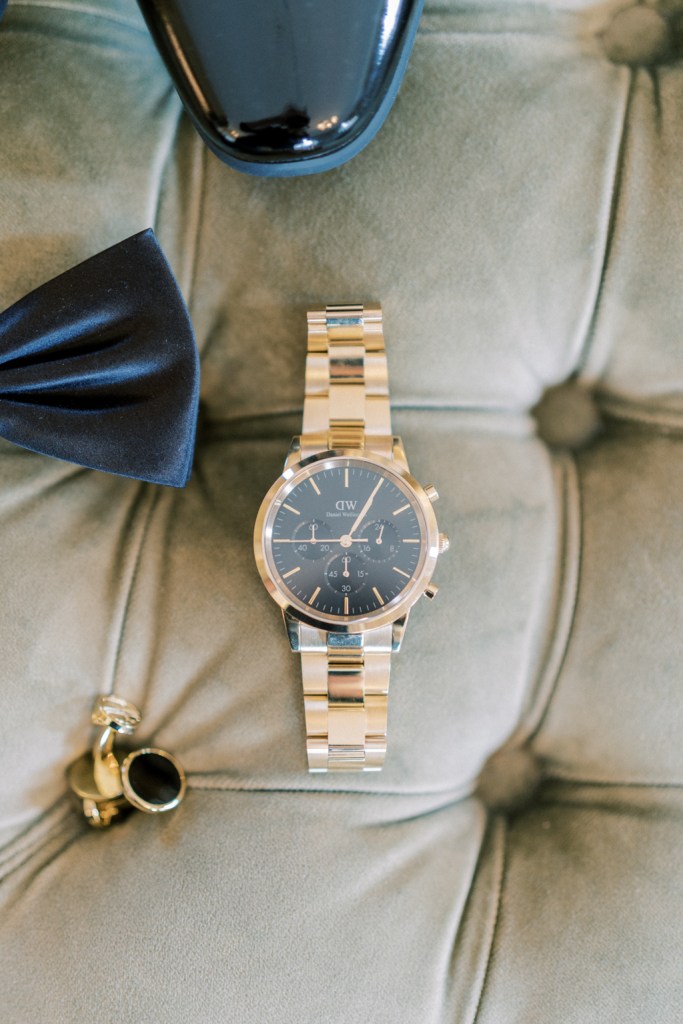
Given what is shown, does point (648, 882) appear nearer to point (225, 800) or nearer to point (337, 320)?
point (225, 800)

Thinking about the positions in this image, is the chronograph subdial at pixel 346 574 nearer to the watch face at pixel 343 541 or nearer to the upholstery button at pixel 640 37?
the watch face at pixel 343 541

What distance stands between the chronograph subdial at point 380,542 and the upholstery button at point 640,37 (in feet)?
1.48

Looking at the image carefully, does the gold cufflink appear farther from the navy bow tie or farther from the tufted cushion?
the navy bow tie

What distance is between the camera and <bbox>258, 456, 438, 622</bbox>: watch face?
2.13ft

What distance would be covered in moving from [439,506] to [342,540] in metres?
0.10

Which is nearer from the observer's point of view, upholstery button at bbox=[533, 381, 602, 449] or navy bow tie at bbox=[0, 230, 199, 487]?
navy bow tie at bbox=[0, 230, 199, 487]

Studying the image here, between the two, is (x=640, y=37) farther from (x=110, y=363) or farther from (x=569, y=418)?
(x=110, y=363)

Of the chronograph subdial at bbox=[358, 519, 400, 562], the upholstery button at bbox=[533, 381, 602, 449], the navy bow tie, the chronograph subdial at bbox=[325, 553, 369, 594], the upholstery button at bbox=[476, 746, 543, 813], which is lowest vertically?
the upholstery button at bbox=[476, 746, 543, 813]

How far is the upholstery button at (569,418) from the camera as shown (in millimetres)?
714

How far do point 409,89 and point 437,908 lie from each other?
0.68 m

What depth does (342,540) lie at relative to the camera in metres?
0.66

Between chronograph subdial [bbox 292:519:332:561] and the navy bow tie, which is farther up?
the navy bow tie

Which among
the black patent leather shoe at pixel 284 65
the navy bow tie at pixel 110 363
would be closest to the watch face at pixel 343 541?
the navy bow tie at pixel 110 363

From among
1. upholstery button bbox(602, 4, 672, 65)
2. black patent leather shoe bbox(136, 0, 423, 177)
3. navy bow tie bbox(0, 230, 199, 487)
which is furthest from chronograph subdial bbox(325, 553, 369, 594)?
upholstery button bbox(602, 4, 672, 65)
